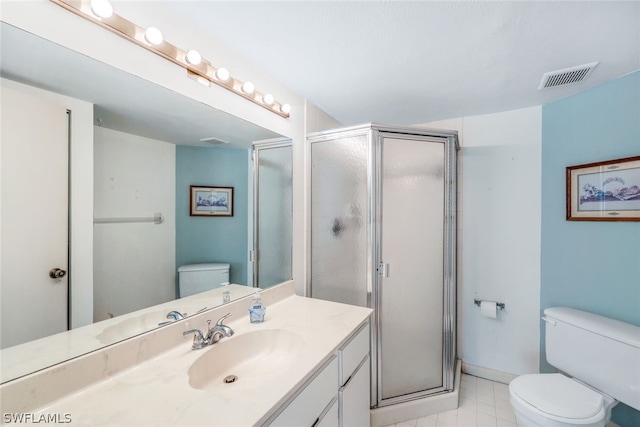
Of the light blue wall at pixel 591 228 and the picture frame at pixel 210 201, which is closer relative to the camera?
the picture frame at pixel 210 201

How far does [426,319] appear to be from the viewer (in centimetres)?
183

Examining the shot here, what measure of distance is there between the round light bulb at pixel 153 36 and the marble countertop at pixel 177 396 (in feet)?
3.88

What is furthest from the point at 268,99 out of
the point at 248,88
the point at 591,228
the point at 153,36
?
the point at 591,228

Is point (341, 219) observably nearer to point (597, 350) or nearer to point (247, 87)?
point (247, 87)

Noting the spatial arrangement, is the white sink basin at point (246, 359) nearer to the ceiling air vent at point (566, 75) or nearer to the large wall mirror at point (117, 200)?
the large wall mirror at point (117, 200)

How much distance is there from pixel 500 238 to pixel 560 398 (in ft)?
3.65

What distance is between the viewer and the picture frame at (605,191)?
4.98 ft

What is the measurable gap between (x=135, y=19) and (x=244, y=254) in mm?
1098

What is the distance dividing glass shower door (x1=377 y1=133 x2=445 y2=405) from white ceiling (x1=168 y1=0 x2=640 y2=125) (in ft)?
1.39

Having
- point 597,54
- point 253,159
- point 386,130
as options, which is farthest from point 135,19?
point 597,54

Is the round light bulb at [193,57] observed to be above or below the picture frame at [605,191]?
above

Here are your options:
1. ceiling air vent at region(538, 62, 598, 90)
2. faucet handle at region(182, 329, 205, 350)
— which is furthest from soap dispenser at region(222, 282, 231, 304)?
ceiling air vent at region(538, 62, 598, 90)

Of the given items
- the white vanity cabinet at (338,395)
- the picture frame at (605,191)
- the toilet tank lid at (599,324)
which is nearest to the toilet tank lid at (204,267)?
the white vanity cabinet at (338,395)

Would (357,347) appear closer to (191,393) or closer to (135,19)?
(191,393)
